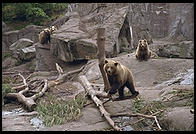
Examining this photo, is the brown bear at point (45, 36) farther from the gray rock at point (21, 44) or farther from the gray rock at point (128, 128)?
the gray rock at point (128, 128)

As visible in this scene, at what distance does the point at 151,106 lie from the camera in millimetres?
7141

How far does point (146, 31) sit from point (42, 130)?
13.9m

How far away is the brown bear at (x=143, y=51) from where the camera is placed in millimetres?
12219

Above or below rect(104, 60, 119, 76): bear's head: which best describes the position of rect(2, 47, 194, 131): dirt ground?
below

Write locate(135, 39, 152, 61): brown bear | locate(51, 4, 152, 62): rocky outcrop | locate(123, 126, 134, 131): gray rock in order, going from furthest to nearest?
locate(51, 4, 152, 62): rocky outcrop, locate(135, 39, 152, 61): brown bear, locate(123, 126, 134, 131): gray rock

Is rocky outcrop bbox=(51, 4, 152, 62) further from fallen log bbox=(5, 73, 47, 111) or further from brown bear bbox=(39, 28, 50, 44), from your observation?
fallen log bbox=(5, 73, 47, 111)

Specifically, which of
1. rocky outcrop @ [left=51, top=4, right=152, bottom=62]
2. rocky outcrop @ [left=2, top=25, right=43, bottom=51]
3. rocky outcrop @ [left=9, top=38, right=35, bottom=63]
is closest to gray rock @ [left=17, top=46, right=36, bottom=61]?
rocky outcrop @ [left=9, top=38, right=35, bottom=63]

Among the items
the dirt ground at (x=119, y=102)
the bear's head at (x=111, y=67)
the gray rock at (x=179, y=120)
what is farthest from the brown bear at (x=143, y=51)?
the gray rock at (x=179, y=120)

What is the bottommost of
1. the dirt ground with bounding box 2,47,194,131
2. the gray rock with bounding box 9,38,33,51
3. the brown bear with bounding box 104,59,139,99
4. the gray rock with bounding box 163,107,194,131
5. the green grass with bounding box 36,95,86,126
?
the gray rock with bounding box 9,38,33,51

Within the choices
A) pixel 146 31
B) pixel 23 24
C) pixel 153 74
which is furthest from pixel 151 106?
pixel 23 24

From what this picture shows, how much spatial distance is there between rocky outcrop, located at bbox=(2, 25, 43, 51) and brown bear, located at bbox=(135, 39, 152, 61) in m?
10.5

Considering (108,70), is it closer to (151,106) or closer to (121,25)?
(151,106)

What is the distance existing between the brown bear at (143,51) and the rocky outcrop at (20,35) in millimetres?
10532

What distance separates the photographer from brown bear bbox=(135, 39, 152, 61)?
12.2m
